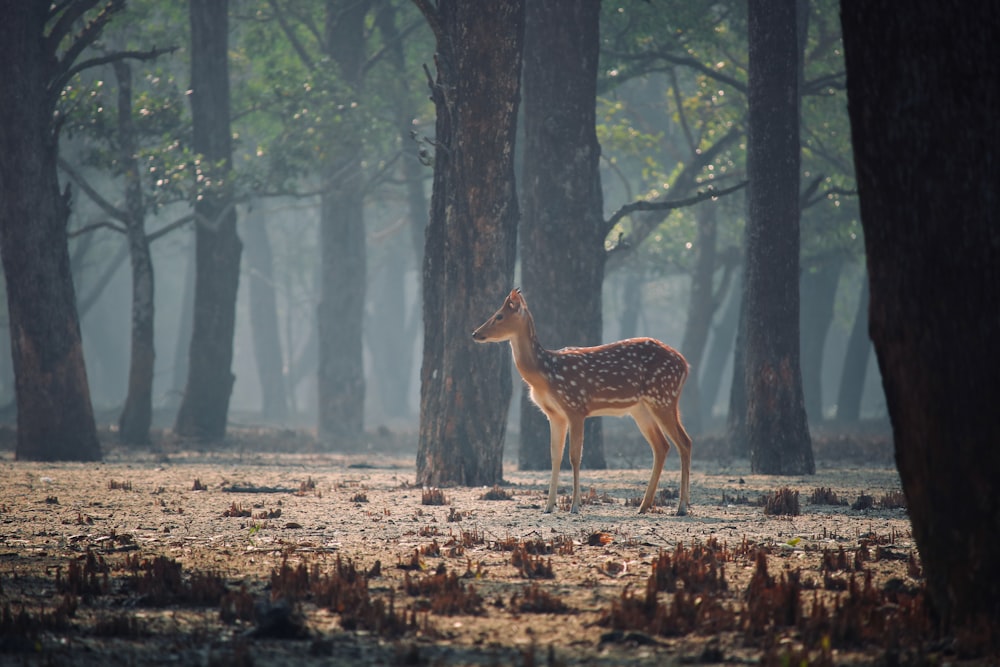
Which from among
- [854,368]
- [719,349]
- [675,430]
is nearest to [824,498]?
[675,430]

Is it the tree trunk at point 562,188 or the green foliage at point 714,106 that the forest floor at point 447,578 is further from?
the green foliage at point 714,106

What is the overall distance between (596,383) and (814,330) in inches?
1058

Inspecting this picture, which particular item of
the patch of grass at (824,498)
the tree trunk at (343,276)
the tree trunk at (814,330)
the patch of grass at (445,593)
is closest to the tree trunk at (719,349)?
the tree trunk at (814,330)

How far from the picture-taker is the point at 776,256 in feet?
58.3

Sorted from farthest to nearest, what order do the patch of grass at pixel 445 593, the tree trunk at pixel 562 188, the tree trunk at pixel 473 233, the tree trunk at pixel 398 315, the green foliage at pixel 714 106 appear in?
1. the tree trunk at pixel 398 315
2. the green foliage at pixel 714 106
3. the tree trunk at pixel 562 188
4. the tree trunk at pixel 473 233
5. the patch of grass at pixel 445 593

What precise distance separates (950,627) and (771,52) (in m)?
13.7

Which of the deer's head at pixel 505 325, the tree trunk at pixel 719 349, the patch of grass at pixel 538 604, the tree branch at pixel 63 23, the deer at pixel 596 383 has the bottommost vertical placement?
the patch of grass at pixel 538 604

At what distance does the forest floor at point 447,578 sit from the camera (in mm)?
5898

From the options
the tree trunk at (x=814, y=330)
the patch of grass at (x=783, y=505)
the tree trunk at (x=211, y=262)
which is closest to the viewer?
the patch of grass at (x=783, y=505)

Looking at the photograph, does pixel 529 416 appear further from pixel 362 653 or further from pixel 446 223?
pixel 362 653

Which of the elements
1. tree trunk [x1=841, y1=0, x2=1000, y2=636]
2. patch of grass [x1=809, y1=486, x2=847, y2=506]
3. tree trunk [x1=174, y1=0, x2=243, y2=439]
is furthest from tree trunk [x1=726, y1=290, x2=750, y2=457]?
tree trunk [x1=841, y1=0, x2=1000, y2=636]

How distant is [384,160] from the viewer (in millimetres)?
36375

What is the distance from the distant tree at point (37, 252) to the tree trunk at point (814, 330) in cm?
2573

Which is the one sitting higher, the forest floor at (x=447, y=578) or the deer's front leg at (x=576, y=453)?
the deer's front leg at (x=576, y=453)
